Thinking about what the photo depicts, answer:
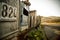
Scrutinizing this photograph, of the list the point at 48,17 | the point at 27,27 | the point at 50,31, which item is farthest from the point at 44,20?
the point at 27,27

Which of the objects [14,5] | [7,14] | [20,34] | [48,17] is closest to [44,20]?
[48,17]

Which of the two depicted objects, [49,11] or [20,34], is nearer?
[20,34]

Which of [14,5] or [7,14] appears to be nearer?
[7,14]

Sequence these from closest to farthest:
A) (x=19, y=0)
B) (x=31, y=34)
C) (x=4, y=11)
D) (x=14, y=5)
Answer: (x=4, y=11), (x=14, y=5), (x=19, y=0), (x=31, y=34)

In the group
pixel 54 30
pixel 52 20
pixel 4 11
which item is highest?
pixel 4 11

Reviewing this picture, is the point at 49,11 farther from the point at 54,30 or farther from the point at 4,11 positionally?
the point at 4,11

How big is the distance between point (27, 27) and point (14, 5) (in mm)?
540

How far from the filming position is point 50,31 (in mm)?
1694

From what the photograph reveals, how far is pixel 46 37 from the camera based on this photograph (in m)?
1.66

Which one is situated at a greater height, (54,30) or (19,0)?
(19,0)

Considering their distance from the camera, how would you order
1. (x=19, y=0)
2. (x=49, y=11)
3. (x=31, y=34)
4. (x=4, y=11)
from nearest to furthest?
(x=4, y=11), (x=19, y=0), (x=31, y=34), (x=49, y=11)

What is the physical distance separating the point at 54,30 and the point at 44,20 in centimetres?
26

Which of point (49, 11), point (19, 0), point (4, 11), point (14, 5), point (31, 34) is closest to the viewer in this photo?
point (4, 11)

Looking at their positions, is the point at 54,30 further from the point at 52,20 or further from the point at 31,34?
the point at 31,34
